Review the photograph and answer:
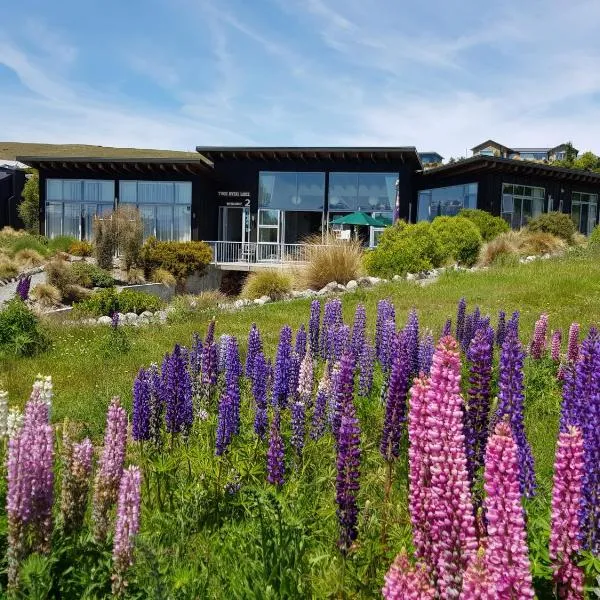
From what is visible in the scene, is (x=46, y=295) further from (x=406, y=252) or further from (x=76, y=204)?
(x=76, y=204)

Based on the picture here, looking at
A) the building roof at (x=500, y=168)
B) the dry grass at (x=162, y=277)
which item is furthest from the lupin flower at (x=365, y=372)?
the building roof at (x=500, y=168)

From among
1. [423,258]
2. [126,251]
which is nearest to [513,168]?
[423,258]

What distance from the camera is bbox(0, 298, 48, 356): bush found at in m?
10.1

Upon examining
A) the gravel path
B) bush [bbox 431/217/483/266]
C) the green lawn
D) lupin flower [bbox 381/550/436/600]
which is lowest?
the green lawn

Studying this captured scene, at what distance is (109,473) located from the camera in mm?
2674

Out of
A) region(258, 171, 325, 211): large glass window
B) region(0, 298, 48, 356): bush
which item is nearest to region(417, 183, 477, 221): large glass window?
region(258, 171, 325, 211): large glass window

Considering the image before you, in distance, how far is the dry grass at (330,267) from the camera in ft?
60.1

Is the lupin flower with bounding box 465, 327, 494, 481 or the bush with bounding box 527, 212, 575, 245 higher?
the bush with bounding box 527, 212, 575, 245

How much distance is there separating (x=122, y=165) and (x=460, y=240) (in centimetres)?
1846

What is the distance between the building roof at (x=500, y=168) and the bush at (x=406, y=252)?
25.8ft

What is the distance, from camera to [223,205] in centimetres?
3391

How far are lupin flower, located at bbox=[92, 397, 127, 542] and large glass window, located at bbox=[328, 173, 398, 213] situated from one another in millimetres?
28867

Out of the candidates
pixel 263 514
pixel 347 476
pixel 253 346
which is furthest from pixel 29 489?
pixel 253 346

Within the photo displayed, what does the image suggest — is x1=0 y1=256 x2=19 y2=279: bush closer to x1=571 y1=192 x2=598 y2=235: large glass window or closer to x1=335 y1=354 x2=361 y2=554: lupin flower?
x1=335 y1=354 x2=361 y2=554: lupin flower
